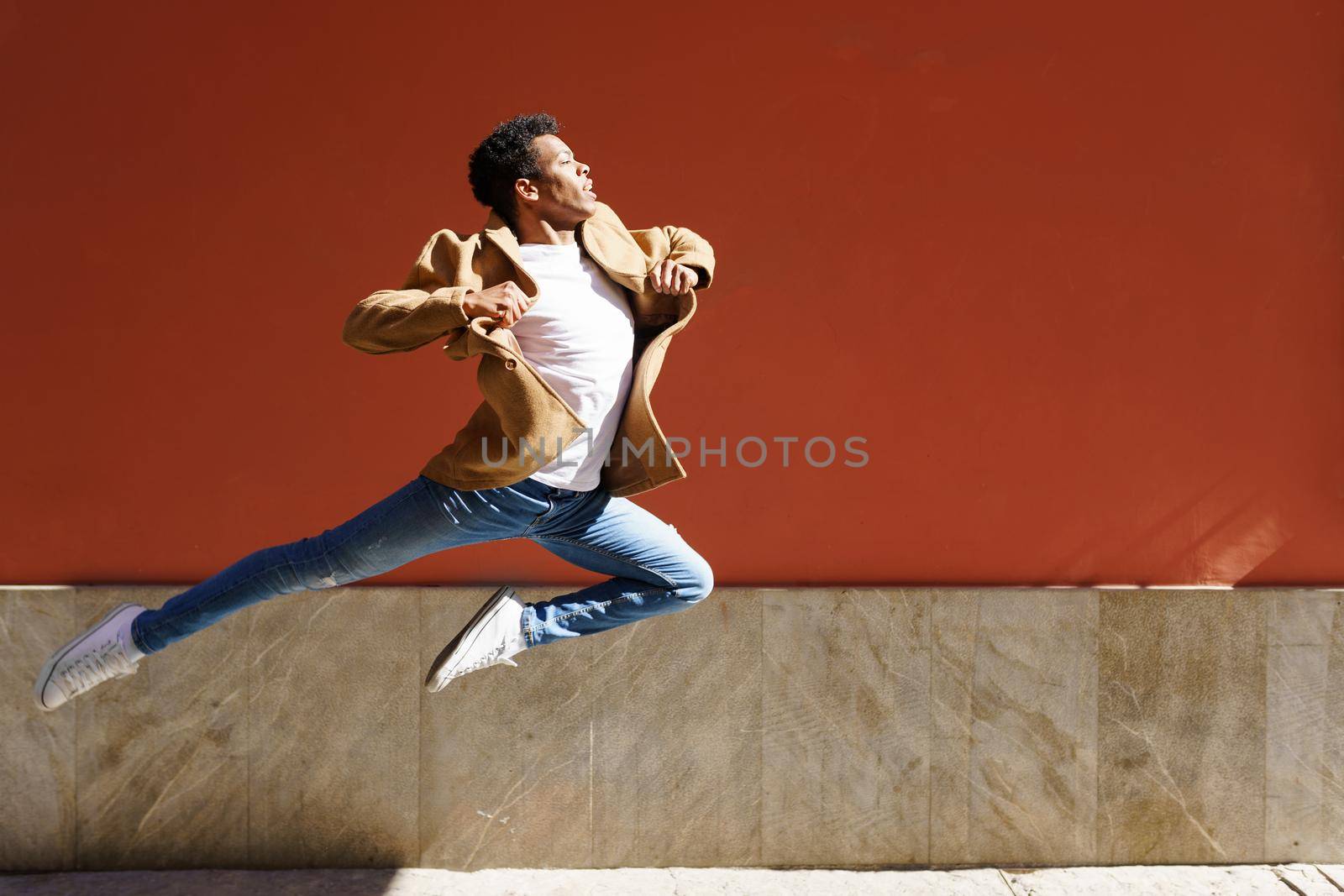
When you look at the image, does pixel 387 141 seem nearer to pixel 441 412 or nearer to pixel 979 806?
pixel 441 412

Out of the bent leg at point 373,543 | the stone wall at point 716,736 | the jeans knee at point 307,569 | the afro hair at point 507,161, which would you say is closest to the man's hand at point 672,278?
the afro hair at point 507,161

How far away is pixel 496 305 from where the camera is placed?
2.65m

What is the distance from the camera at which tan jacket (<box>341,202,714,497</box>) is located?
271 centimetres

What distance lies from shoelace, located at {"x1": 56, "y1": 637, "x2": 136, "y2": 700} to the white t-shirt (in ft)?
4.57

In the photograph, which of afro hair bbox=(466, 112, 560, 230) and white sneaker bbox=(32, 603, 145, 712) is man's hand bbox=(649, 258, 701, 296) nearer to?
afro hair bbox=(466, 112, 560, 230)

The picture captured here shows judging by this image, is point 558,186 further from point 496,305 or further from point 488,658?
point 488,658

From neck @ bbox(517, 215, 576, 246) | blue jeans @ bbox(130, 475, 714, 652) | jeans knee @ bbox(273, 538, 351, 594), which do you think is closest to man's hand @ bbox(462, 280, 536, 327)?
neck @ bbox(517, 215, 576, 246)

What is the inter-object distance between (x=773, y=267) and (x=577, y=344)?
1.48 meters

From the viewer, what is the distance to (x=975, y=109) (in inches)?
167

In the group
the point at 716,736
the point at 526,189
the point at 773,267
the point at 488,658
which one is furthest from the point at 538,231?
the point at 716,736

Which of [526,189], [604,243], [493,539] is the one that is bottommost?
[493,539]

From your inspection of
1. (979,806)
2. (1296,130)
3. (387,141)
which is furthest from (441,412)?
(1296,130)

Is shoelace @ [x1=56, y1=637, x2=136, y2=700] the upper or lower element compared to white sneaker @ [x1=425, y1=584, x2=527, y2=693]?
lower

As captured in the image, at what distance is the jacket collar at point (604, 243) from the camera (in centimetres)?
292
